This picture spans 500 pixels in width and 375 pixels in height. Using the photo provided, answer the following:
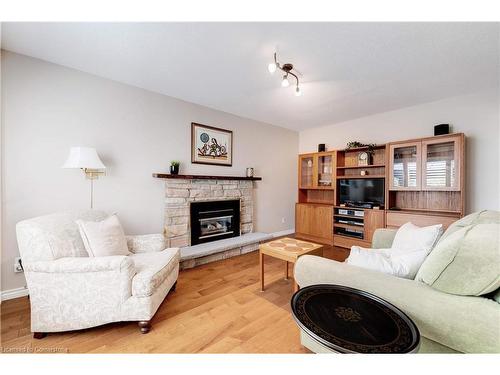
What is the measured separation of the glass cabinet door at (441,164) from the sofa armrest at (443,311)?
262cm

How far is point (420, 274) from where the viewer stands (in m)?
1.10

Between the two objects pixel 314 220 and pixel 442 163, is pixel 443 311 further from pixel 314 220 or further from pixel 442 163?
pixel 314 220

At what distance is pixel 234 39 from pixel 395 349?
7.43 feet

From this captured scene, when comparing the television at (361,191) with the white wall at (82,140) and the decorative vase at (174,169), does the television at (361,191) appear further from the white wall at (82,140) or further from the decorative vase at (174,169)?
the decorative vase at (174,169)

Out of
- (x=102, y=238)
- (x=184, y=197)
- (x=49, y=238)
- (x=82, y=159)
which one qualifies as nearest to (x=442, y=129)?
(x=184, y=197)

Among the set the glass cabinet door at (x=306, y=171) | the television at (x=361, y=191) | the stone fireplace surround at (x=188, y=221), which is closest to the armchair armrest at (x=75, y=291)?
the stone fireplace surround at (x=188, y=221)

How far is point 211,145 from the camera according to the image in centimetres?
347

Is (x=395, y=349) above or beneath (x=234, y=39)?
beneath

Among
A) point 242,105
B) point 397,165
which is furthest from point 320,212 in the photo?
point 242,105

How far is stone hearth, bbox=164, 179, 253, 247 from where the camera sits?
2.99 m

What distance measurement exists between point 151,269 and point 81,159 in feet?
4.37

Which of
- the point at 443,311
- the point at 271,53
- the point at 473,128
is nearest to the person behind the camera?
A: the point at 443,311

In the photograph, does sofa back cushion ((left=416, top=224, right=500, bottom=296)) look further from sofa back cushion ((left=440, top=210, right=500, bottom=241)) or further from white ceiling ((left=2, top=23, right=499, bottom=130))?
white ceiling ((left=2, top=23, right=499, bottom=130))

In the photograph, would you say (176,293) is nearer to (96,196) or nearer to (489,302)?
(96,196)
